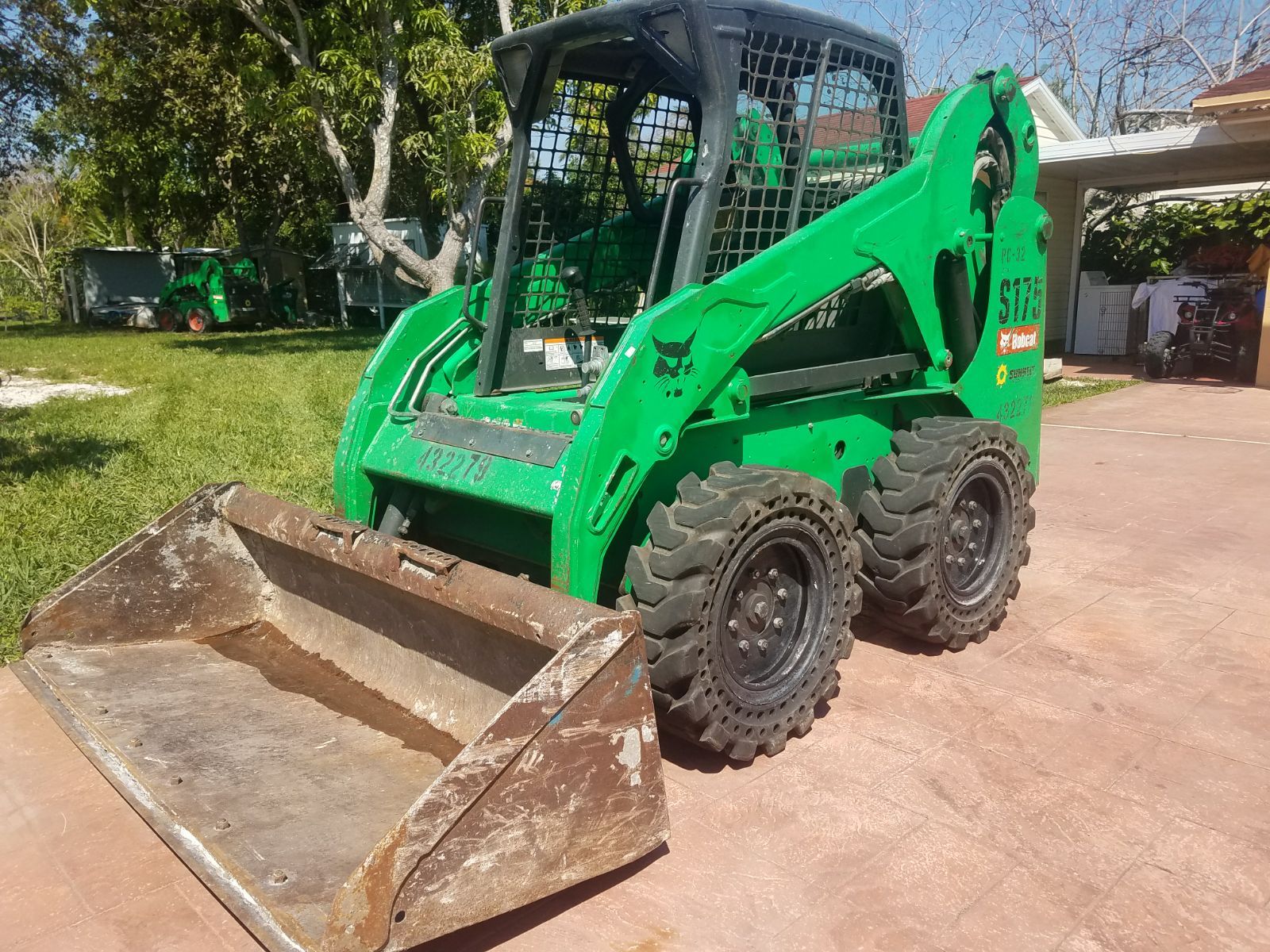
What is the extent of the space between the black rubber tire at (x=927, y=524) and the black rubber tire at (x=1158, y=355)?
1046cm

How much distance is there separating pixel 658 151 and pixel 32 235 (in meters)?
46.4

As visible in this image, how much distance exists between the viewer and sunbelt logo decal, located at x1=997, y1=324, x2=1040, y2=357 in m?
5.06

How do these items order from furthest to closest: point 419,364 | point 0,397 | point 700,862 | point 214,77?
point 214,77
point 0,397
point 419,364
point 700,862

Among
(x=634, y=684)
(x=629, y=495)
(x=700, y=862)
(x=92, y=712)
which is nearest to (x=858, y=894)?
(x=700, y=862)

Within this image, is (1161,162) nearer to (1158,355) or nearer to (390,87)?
(1158,355)

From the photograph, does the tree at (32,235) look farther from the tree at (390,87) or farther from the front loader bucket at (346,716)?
the front loader bucket at (346,716)

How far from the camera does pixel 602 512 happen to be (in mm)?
3297

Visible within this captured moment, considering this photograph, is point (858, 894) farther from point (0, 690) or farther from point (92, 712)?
point (0, 690)

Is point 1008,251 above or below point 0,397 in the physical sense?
above

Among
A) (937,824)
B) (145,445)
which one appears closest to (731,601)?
(937,824)

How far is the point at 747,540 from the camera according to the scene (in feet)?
11.2

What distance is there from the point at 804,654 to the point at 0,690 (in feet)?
10.8

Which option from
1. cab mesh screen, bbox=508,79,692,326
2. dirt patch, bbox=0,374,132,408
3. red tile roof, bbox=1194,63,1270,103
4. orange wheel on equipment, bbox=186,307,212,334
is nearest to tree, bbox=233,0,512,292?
dirt patch, bbox=0,374,132,408

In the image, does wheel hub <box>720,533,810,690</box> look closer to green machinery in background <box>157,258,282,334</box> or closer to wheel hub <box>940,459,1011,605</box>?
wheel hub <box>940,459,1011,605</box>
